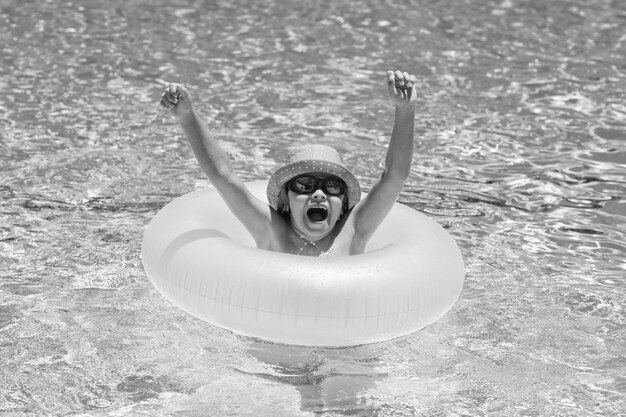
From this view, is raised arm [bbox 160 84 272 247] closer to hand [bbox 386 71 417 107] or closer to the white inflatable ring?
the white inflatable ring

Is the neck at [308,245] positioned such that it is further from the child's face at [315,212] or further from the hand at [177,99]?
the hand at [177,99]

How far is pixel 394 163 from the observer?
4203 mm

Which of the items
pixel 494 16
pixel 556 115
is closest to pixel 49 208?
pixel 556 115

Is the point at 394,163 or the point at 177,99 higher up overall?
the point at 177,99

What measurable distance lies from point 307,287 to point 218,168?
2.49ft

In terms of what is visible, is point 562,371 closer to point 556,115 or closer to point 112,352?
point 112,352

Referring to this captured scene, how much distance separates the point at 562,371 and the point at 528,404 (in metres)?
0.33

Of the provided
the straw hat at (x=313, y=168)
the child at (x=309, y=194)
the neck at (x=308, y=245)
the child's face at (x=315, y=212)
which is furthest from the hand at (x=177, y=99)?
the neck at (x=308, y=245)

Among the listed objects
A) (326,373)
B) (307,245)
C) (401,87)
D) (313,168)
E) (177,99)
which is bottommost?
(326,373)

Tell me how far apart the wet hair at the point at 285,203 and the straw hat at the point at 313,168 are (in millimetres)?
14

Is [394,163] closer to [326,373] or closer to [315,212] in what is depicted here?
[315,212]

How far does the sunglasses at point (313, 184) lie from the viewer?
14.0 ft

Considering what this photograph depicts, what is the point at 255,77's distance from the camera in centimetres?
845

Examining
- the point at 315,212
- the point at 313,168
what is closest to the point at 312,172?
the point at 313,168
